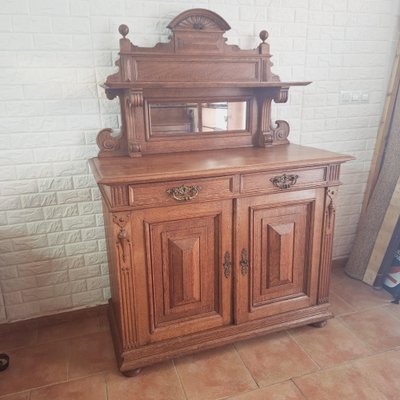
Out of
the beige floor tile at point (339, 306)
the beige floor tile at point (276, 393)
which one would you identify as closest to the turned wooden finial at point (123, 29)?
the beige floor tile at point (276, 393)

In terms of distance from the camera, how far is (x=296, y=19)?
87.9 inches

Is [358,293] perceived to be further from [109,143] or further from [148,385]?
[109,143]

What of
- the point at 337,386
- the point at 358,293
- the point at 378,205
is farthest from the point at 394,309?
the point at 337,386

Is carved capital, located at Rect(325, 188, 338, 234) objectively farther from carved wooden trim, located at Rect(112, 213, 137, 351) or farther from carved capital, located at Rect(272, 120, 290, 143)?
carved wooden trim, located at Rect(112, 213, 137, 351)

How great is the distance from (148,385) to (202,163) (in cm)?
105

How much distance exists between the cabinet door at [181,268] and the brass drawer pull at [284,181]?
0.78 feet

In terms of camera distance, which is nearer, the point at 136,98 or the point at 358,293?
the point at 136,98

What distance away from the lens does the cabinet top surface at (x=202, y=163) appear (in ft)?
5.06

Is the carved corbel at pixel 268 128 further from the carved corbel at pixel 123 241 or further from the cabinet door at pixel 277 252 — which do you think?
the carved corbel at pixel 123 241

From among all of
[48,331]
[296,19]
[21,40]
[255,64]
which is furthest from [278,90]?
[48,331]

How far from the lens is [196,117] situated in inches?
82.0

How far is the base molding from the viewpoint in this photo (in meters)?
1.75

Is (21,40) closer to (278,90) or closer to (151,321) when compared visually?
(278,90)

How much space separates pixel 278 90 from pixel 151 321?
135 centimetres
